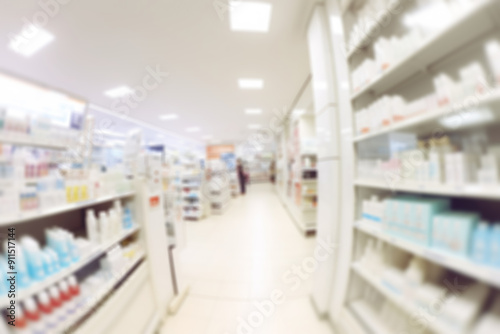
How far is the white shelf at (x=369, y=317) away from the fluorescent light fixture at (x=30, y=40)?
17.0 feet

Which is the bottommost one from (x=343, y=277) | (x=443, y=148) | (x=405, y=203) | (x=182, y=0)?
(x=343, y=277)

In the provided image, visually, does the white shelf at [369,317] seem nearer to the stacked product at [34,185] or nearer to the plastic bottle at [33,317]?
the plastic bottle at [33,317]

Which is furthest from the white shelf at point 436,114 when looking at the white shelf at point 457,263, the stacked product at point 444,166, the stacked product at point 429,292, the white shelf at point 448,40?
the stacked product at point 429,292

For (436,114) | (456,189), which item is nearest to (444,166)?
(456,189)

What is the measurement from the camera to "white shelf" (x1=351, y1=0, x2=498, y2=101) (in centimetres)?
80

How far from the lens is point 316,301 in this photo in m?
1.97

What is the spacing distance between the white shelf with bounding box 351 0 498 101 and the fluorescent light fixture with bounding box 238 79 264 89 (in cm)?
364

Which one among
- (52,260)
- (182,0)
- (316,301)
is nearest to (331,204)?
(316,301)

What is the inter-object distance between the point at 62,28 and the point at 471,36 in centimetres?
445

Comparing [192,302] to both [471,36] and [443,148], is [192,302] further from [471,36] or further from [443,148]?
[471,36]

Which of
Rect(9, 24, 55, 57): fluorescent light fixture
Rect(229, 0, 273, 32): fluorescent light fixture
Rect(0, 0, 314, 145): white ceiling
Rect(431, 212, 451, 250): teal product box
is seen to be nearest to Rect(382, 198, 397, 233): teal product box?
Rect(431, 212, 451, 250): teal product box

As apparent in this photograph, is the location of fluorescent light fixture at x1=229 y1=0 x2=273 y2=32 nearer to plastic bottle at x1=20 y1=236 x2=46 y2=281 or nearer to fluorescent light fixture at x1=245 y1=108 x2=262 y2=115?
plastic bottle at x1=20 y1=236 x2=46 y2=281

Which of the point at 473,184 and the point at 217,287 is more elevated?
the point at 473,184

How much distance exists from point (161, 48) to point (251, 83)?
225 centimetres
